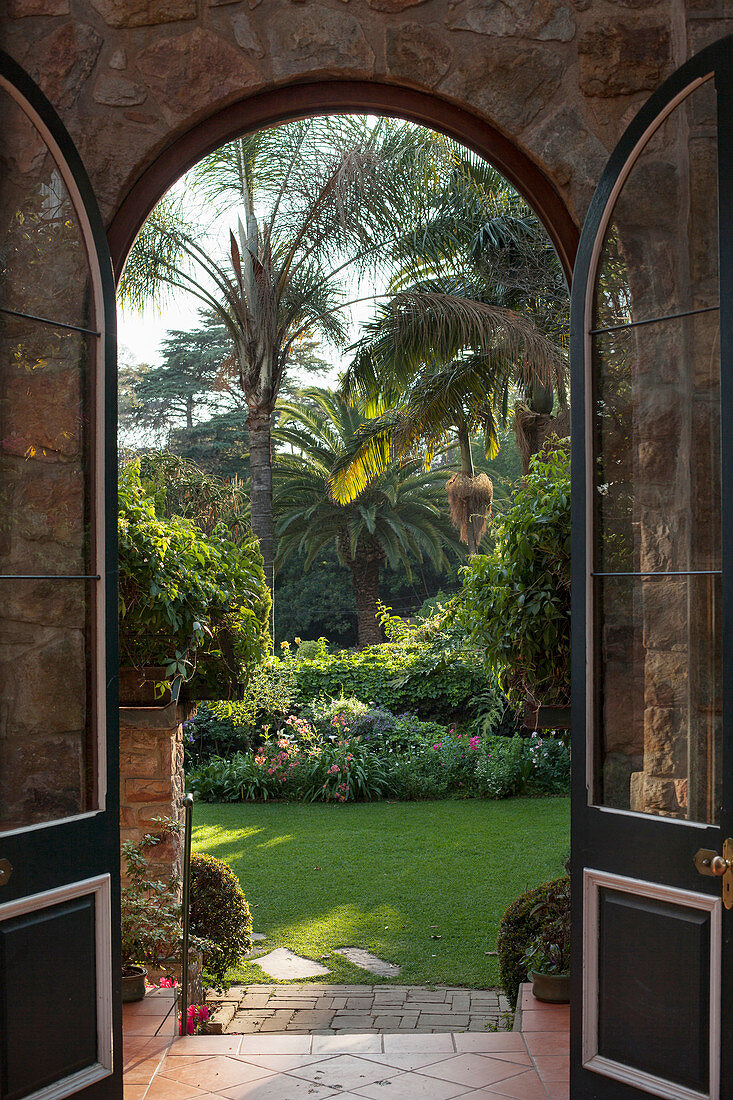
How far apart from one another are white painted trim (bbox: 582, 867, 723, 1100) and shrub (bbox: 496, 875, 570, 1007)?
1363mm

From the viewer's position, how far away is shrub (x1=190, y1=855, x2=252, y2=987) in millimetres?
4250

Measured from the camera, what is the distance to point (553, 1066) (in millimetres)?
2654

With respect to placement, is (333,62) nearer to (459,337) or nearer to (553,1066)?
(553,1066)

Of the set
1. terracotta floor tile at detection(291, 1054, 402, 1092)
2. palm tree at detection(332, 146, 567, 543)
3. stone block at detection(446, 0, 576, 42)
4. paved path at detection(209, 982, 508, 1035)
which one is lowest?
paved path at detection(209, 982, 508, 1035)

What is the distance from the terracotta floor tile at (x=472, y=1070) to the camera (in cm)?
260

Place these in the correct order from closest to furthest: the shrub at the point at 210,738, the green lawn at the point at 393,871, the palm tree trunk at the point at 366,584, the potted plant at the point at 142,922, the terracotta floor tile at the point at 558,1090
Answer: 1. the terracotta floor tile at the point at 558,1090
2. the potted plant at the point at 142,922
3. the green lawn at the point at 393,871
4. the shrub at the point at 210,738
5. the palm tree trunk at the point at 366,584

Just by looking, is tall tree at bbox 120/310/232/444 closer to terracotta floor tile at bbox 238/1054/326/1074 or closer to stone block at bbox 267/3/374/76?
stone block at bbox 267/3/374/76

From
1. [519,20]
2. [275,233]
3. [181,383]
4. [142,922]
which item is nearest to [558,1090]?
[142,922]

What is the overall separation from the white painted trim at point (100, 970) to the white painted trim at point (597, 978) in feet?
3.86

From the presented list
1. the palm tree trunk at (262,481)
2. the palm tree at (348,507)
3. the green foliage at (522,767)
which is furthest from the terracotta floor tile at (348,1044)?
the palm tree at (348,507)

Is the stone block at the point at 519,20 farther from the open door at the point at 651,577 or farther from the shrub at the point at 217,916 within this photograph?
the shrub at the point at 217,916

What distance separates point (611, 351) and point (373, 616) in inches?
545

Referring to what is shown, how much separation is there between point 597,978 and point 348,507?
1415cm

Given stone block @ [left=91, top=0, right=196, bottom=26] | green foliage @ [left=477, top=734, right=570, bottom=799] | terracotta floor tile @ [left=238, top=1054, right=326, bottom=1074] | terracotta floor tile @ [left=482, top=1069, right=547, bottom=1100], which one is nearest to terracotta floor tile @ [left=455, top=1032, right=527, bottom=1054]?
terracotta floor tile @ [left=482, top=1069, right=547, bottom=1100]
